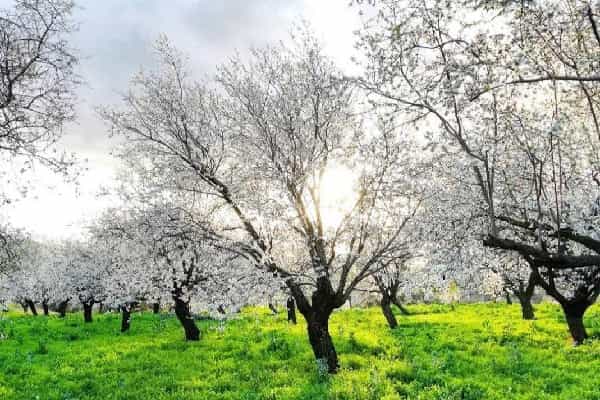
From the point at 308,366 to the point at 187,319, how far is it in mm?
9436

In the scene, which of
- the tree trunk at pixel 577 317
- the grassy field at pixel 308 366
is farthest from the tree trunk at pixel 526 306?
the tree trunk at pixel 577 317

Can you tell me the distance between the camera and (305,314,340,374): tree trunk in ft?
49.1

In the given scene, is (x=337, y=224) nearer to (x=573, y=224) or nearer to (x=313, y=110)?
(x=313, y=110)

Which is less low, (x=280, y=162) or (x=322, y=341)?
(x=280, y=162)

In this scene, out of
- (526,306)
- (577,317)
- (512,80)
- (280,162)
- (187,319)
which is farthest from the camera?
(526,306)

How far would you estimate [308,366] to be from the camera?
51.1 ft

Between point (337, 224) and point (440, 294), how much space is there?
4203 cm

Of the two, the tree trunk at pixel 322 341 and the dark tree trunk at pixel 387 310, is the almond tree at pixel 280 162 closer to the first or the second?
the tree trunk at pixel 322 341

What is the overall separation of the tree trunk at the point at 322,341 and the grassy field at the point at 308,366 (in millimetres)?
569

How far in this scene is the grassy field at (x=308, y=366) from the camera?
12.6m

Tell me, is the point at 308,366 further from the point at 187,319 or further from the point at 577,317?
the point at 577,317

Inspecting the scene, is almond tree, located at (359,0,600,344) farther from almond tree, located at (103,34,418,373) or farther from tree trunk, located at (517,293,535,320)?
tree trunk, located at (517,293,535,320)

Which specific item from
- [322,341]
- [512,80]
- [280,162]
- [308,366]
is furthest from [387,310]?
[512,80]

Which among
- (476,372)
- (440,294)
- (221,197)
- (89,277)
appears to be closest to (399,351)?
(476,372)
